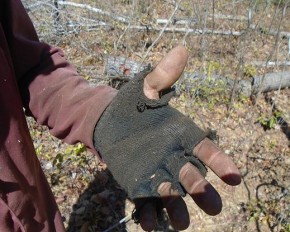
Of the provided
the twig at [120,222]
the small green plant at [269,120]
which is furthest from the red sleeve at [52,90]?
the small green plant at [269,120]

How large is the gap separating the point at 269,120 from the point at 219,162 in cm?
337

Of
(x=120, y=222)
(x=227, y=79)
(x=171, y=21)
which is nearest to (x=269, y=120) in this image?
(x=227, y=79)

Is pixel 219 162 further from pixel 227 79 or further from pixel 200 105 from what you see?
pixel 227 79

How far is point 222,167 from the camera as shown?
0.97 meters

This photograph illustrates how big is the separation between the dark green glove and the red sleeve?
0.06m

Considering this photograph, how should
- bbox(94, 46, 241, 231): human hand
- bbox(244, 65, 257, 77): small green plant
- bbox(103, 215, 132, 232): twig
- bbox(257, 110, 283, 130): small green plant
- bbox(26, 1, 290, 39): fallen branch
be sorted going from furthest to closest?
1. bbox(26, 1, 290, 39): fallen branch
2. bbox(244, 65, 257, 77): small green plant
3. bbox(257, 110, 283, 130): small green plant
4. bbox(103, 215, 132, 232): twig
5. bbox(94, 46, 241, 231): human hand

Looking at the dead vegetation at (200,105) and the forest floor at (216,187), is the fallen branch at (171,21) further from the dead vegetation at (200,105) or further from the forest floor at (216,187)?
the forest floor at (216,187)

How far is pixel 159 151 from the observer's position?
42.9 inches

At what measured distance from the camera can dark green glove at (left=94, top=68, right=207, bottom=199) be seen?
105cm

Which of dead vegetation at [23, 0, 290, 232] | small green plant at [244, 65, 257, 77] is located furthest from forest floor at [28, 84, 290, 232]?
small green plant at [244, 65, 257, 77]

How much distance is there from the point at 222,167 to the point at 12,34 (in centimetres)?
80

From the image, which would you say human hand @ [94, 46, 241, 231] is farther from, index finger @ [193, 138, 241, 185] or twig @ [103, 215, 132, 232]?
twig @ [103, 215, 132, 232]

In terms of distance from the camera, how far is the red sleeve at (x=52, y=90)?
1181mm

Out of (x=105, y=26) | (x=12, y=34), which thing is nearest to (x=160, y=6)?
(x=105, y=26)
